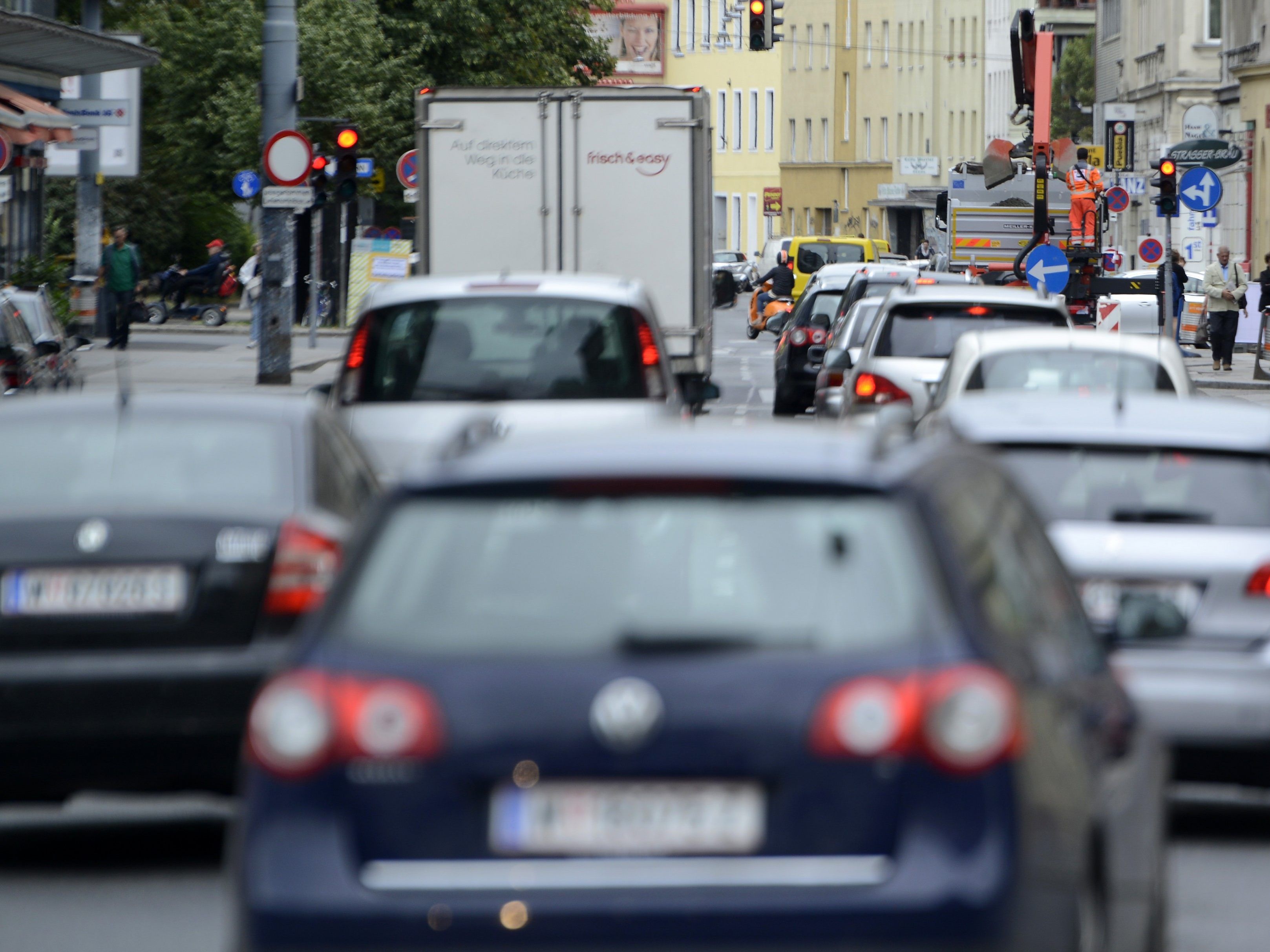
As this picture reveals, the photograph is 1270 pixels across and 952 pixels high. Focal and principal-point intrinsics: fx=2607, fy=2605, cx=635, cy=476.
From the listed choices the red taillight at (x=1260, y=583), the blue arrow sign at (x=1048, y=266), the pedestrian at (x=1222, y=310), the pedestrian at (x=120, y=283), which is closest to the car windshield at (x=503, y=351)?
the red taillight at (x=1260, y=583)

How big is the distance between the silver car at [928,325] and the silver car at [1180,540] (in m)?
8.45

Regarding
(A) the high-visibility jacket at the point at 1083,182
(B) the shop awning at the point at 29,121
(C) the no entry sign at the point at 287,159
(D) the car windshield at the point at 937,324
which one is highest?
(A) the high-visibility jacket at the point at 1083,182

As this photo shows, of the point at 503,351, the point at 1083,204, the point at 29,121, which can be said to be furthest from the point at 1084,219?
the point at 503,351

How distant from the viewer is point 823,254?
65375mm

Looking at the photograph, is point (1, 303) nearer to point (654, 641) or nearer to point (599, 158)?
point (599, 158)

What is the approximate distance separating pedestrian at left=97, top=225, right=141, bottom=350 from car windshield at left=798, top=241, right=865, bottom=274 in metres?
25.5

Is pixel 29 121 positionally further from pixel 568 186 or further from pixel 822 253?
pixel 822 253

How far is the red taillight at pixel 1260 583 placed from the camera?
771 centimetres

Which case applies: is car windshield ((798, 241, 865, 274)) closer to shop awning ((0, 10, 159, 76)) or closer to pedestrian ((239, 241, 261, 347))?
pedestrian ((239, 241, 261, 347))

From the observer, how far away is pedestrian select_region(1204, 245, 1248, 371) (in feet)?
132

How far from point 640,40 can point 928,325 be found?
116079mm

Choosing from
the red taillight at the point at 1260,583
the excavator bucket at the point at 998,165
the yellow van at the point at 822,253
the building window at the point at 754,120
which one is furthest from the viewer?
the building window at the point at 754,120

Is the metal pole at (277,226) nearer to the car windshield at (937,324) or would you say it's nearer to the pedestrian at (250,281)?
the car windshield at (937,324)

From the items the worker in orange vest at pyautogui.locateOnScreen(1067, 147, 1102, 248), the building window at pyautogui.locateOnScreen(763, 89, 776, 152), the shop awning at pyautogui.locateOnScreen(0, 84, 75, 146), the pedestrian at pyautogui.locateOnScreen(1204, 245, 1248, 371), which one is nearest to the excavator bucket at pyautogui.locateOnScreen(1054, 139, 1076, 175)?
the worker in orange vest at pyautogui.locateOnScreen(1067, 147, 1102, 248)
